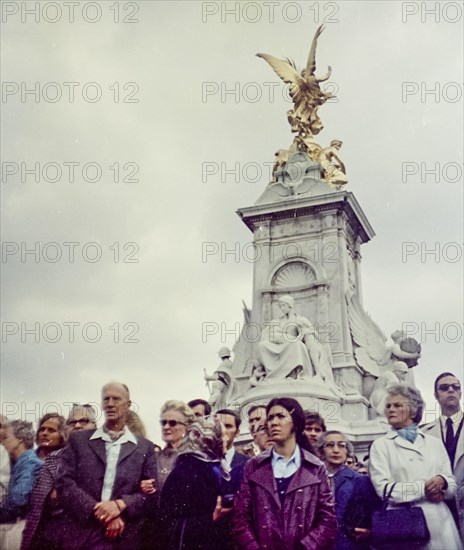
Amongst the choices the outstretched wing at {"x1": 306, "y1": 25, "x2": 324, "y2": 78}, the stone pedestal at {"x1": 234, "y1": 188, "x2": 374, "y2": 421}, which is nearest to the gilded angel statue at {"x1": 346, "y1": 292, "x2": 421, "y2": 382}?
the stone pedestal at {"x1": 234, "y1": 188, "x2": 374, "y2": 421}

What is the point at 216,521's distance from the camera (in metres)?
5.07

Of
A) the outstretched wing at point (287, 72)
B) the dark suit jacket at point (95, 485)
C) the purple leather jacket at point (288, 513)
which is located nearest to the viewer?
the purple leather jacket at point (288, 513)

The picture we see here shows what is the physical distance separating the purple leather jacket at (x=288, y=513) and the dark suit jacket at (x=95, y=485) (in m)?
0.67

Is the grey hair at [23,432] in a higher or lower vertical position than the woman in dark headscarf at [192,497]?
Answer: higher

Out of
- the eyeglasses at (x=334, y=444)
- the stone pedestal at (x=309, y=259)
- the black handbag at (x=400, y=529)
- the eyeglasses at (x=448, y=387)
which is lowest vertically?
the black handbag at (x=400, y=529)

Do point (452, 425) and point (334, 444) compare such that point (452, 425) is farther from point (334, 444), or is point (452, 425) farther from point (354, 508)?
point (354, 508)

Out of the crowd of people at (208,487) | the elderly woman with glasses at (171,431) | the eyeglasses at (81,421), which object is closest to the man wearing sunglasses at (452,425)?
the crowd of people at (208,487)

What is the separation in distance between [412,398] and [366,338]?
34.3 feet

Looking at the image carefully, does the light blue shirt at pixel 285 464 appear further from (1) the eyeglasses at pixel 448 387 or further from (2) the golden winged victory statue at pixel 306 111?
(2) the golden winged victory statue at pixel 306 111

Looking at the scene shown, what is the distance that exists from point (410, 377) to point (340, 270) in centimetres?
275

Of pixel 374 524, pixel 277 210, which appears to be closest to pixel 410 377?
pixel 277 210

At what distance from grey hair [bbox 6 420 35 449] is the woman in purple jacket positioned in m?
1.80

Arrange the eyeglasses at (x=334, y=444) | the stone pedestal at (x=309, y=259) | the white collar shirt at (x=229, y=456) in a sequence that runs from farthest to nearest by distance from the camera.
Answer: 1. the stone pedestal at (x=309, y=259)
2. the eyeglasses at (x=334, y=444)
3. the white collar shirt at (x=229, y=456)

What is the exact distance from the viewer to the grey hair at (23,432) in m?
5.86
